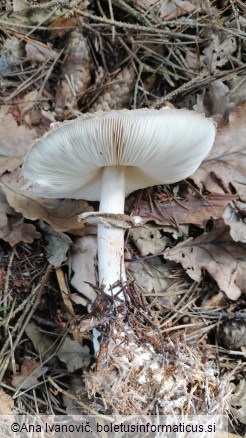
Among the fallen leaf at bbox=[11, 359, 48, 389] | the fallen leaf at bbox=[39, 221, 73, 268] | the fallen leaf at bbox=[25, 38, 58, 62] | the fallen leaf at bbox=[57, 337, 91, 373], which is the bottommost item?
the fallen leaf at bbox=[11, 359, 48, 389]

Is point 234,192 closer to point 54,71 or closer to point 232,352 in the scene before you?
point 232,352

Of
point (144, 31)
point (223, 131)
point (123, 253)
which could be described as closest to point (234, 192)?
point (223, 131)

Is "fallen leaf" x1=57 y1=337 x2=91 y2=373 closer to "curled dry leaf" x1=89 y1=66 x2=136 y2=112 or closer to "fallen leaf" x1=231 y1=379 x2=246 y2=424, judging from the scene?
"fallen leaf" x1=231 y1=379 x2=246 y2=424

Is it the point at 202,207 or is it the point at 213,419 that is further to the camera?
the point at 202,207

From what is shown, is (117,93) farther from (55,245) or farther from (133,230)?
(55,245)

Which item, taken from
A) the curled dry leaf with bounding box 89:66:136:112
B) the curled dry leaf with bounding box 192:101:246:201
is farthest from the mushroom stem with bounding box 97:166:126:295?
the curled dry leaf with bounding box 89:66:136:112
